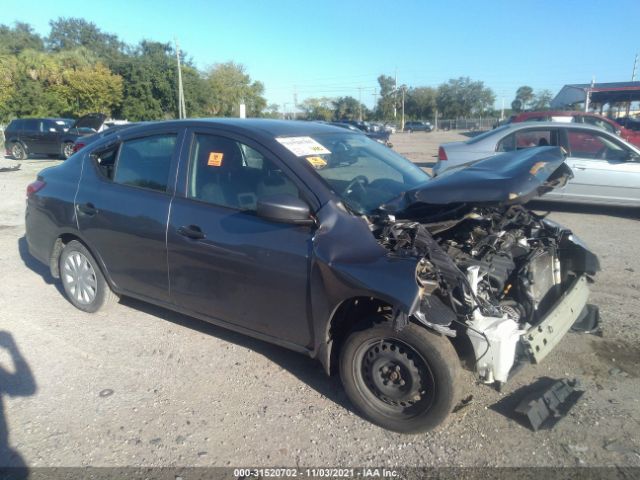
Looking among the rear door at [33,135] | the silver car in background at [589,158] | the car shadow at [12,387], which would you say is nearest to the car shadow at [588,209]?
the silver car in background at [589,158]

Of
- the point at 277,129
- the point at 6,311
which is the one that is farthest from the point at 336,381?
the point at 6,311

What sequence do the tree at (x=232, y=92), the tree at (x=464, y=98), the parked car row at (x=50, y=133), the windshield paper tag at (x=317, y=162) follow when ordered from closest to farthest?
the windshield paper tag at (x=317, y=162) < the parked car row at (x=50, y=133) < the tree at (x=232, y=92) < the tree at (x=464, y=98)

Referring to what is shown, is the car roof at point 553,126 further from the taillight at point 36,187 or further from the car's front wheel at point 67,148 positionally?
the car's front wheel at point 67,148

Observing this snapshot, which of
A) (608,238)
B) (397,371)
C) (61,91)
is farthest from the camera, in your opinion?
(61,91)

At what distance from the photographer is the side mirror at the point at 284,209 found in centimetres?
296

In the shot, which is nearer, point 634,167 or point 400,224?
point 400,224

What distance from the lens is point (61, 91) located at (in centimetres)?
3925

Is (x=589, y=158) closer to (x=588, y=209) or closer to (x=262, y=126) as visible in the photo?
(x=588, y=209)

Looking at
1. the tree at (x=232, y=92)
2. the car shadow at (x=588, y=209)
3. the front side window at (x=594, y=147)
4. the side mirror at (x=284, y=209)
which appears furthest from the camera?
the tree at (x=232, y=92)

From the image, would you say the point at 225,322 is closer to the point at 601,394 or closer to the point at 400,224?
the point at 400,224

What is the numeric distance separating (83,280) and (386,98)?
8849 centimetres

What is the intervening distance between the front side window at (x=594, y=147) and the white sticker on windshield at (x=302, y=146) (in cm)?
661

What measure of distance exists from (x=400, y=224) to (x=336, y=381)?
1.25 m

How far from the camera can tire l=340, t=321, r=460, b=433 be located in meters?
2.74
